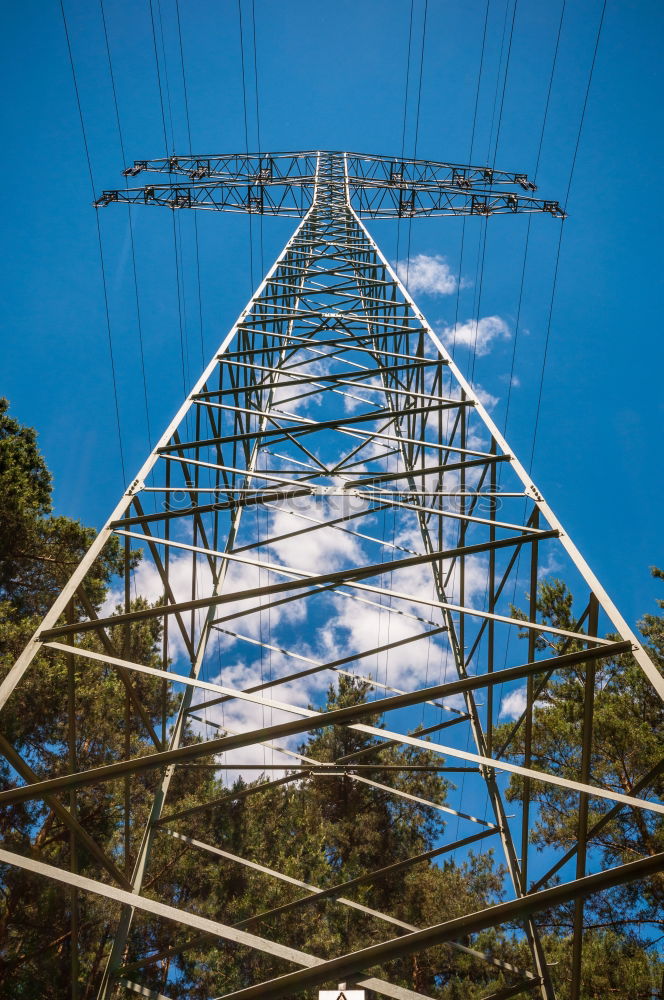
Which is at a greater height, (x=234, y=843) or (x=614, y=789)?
(x=614, y=789)

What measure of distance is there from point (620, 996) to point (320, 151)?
60.7 feet

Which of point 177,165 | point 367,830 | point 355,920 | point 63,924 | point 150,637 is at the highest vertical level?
point 177,165

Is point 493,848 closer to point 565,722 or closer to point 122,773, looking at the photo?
point 565,722

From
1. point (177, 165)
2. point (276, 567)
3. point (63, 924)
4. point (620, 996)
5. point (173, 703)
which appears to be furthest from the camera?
point (177, 165)

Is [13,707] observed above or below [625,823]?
below

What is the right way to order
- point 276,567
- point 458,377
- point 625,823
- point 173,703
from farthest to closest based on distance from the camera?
point 173,703, point 625,823, point 458,377, point 276,567

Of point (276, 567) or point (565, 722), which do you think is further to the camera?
point (565, 722)

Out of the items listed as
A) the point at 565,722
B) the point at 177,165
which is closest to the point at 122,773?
the point at 565,722

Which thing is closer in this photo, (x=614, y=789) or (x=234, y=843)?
(x=614, y=789)

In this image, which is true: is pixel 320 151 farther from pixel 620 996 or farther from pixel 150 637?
pixel 620 996

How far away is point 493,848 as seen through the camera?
50.5ft

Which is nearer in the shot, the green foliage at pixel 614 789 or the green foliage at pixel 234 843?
the green foliage at pixel 234 843

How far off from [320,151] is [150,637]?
12995 mm

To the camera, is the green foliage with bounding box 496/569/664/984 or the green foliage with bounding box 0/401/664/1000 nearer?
the green foliage with bounding box 0/401/664/1000
